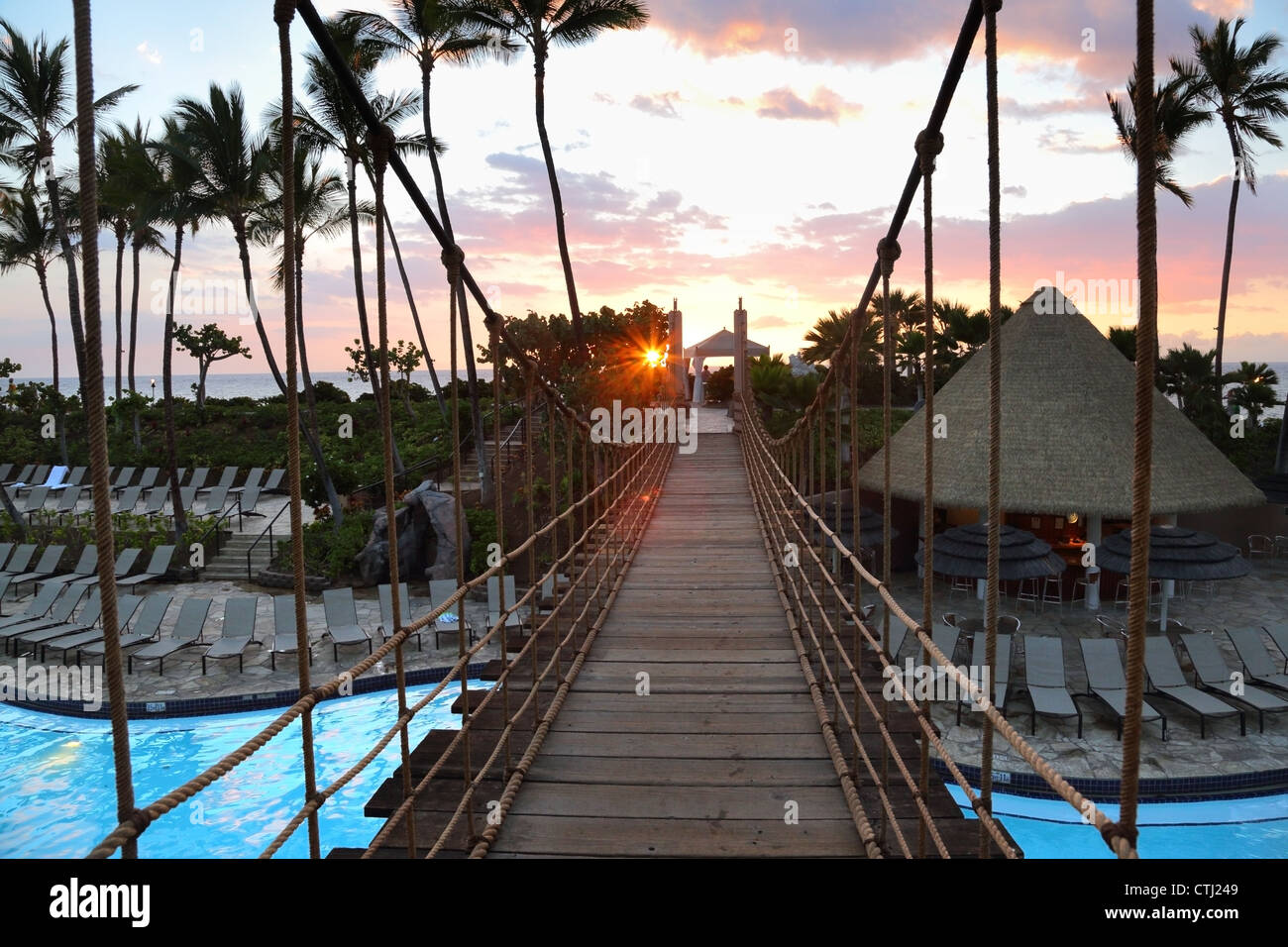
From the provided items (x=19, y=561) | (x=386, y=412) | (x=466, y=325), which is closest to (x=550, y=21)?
(x=466, y=325)

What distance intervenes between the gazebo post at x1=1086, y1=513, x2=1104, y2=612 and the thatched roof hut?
358 mm

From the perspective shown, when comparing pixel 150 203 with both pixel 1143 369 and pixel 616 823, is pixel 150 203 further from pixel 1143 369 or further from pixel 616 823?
pixel 1143 369

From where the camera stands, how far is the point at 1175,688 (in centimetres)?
759

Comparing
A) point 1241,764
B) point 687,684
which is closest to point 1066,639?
point 1241,764

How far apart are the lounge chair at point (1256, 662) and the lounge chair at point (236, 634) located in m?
10.8

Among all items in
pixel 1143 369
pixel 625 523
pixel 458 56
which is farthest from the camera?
pixel 458 56

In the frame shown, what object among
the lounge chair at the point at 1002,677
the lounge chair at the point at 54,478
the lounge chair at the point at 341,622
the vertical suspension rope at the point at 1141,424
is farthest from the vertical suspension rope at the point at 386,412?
the lounge chair at the point at 54,478

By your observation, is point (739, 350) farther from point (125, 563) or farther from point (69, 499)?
point (69, 499)

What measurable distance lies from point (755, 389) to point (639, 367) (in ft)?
14.3

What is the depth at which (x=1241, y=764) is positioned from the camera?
21.3 feet

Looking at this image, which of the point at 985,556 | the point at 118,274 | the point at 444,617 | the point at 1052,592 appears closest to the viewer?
the point at 985,556

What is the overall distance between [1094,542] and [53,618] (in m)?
15.3

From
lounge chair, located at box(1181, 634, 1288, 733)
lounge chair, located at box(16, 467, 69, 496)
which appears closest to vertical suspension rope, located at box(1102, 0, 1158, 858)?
lounge chair, located at box(1181, 634, 1288, 733)
